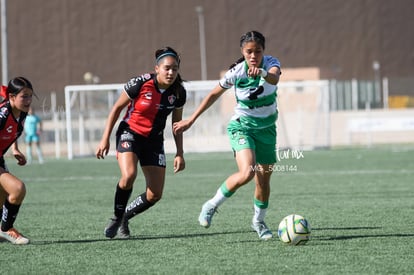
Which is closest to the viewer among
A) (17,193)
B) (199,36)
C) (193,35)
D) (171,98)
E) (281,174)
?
(17,193)

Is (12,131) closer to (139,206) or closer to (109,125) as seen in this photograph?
(109,125)

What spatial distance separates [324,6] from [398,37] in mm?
5624

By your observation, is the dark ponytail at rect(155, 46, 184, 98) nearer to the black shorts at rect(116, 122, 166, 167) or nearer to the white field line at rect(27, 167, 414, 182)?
the black shorts at rect(116, 122, 166, 167)

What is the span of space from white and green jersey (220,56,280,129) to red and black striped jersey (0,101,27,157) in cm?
205

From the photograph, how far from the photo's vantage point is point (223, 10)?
55.8 m

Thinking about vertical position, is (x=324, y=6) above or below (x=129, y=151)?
above

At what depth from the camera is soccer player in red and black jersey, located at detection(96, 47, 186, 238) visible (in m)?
8.47

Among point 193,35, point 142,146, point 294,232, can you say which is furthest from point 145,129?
point 193,35

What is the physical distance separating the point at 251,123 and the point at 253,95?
0.30 metres

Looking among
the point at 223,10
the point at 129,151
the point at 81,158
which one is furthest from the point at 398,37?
the point at 129,151

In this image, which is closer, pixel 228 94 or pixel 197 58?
pixel 228 94

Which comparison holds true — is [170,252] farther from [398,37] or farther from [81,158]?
[398,37]

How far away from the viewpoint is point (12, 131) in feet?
27.5

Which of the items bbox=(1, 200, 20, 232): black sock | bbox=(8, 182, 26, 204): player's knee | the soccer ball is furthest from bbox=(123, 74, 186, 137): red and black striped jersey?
the soccer ball
